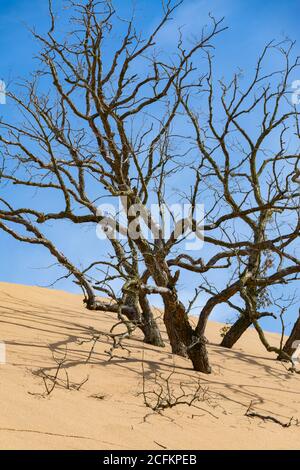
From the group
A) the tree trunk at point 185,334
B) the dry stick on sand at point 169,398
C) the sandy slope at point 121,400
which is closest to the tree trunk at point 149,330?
the sandy slope at point 121,400

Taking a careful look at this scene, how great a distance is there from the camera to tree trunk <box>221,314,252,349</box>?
11.2m

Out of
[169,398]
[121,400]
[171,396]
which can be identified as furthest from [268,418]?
[121,400]

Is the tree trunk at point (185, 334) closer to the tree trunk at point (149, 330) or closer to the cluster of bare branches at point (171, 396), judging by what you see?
the cluster of bare branches at point (171, 396)

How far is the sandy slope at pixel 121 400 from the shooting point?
4102 millimetres

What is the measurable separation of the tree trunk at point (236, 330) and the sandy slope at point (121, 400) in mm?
1469

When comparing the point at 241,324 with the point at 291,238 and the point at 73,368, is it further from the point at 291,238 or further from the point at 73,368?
the point at 73,368

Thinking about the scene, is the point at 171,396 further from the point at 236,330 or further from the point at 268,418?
the point at 236,330

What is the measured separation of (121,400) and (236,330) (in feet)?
20.7

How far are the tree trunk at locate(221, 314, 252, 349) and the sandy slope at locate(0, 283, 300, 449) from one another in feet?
4.82

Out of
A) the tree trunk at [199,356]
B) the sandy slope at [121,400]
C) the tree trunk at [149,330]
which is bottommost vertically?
the sandy slope at [121,400]

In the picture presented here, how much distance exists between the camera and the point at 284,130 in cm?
923

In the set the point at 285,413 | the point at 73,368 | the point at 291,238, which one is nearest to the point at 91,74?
the point at 291,238
